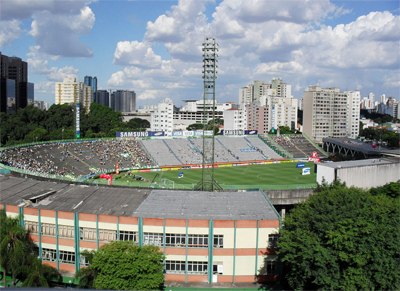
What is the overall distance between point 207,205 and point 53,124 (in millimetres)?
69945

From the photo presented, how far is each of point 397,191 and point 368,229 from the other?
1583cm

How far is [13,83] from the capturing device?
109m

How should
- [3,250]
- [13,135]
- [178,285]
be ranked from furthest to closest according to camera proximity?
[13,135], [178,285], [3,250]

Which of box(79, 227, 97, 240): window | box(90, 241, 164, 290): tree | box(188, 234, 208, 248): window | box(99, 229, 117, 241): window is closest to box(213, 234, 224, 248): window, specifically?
box(188, 234, 208, 248): window

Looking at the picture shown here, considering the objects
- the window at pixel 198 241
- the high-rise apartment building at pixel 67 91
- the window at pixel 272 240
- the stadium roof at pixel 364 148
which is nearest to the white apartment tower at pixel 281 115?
the stadium roof at pixel 364 148

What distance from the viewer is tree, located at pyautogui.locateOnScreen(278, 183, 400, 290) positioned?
58.3 ft

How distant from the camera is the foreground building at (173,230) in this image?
73.6ft

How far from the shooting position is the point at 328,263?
18.3 m

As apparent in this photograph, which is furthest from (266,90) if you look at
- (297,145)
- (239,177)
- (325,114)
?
(239,177)

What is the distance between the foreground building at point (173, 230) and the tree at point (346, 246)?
103 inches

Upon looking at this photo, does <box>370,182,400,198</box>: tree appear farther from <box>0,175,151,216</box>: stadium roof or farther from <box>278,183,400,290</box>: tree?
<box>0,175,151,216</box>: stadium roof

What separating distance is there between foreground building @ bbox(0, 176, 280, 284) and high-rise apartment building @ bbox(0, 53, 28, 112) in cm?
8950

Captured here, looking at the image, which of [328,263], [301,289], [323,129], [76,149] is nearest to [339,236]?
[328,263]

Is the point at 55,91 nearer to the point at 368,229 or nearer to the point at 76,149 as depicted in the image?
the point at 76,149
